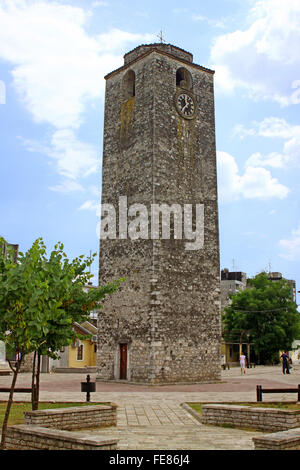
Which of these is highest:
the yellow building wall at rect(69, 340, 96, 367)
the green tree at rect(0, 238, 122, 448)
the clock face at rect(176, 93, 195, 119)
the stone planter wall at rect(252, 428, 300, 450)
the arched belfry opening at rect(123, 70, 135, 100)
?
the arched belfry opening at rect(123, 70, 135, 100)

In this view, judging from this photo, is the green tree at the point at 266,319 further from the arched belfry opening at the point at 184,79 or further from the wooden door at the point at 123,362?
the arched belfry opening at the point at 184,79

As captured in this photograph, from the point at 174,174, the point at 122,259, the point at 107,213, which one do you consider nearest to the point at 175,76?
the point at 174,174

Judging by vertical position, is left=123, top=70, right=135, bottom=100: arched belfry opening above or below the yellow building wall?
above

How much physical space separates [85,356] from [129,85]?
23175 millimetres

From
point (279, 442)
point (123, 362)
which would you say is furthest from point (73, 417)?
point (123, 362)

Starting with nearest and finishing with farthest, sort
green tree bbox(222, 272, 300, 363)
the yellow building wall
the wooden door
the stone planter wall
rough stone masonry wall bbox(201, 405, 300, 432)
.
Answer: the stone planter wall < rough stone masonry wall bbox(201, 405, 300, 432) < the wooden door < the yellow building wall < green tree bbox(222, 272, 300, 363)

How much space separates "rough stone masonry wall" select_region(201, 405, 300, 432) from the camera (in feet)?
30.3

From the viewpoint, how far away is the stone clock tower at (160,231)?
2242cm

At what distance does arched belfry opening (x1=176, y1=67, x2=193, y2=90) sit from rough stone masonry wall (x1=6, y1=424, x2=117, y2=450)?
72.7 ft

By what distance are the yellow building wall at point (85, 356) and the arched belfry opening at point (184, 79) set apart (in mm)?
22621

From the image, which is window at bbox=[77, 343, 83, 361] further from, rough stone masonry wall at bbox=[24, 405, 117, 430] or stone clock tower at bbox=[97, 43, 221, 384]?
rough stone masonry wall at bbox=[24, 405, 117, 430]

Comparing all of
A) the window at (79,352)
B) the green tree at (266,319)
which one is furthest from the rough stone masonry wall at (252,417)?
the green tree at (266,319)

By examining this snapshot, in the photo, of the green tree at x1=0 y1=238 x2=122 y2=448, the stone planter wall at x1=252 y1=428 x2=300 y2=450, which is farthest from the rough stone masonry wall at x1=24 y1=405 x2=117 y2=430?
the stone planter wall at x1=252 y1=428 x2=300 y2=450

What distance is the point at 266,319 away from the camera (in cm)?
4388
